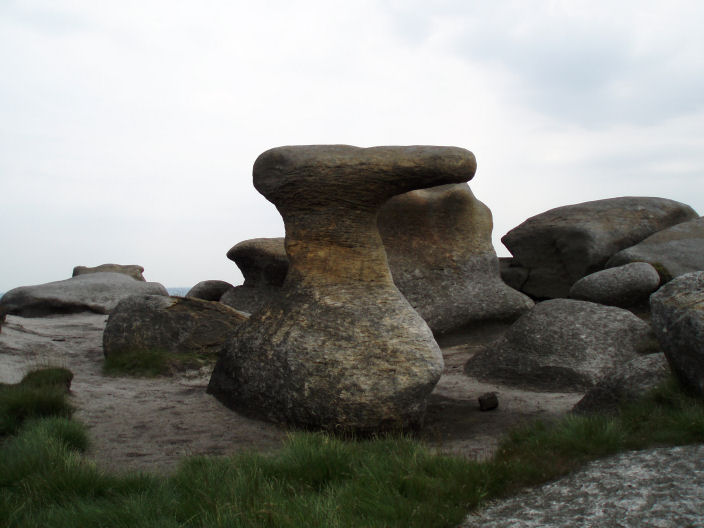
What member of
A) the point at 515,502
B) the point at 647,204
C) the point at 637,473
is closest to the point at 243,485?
the point at 515,502

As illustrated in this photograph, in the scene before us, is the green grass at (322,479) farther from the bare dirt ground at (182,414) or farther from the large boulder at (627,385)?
the bare dirt ground at (182,414)

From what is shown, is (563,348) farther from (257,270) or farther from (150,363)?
(257,270)

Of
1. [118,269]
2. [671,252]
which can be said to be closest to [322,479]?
[671,252]

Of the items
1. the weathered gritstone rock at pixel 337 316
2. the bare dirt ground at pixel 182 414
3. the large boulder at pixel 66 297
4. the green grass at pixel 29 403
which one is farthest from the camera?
the large boulder at pixel 66 297

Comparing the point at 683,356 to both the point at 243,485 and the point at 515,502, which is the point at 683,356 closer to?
the point at 515,502

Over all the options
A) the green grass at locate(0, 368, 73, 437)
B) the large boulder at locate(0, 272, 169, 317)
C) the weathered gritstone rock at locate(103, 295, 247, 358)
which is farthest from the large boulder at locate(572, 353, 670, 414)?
the large boulder at locate(0, 272, 169, 317)

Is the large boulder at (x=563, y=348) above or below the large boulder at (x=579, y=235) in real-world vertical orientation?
below

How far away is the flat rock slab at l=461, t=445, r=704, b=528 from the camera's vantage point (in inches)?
122

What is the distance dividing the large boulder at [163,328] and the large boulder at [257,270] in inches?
120

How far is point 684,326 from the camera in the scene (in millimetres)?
4312

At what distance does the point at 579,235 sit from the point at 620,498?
967cm

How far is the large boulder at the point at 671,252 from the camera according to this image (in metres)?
11.0

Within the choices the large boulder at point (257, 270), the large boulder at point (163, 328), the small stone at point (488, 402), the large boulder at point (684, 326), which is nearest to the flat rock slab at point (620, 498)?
the large boulder at point (684, 326)

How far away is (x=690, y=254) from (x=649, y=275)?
1757 millimetres
